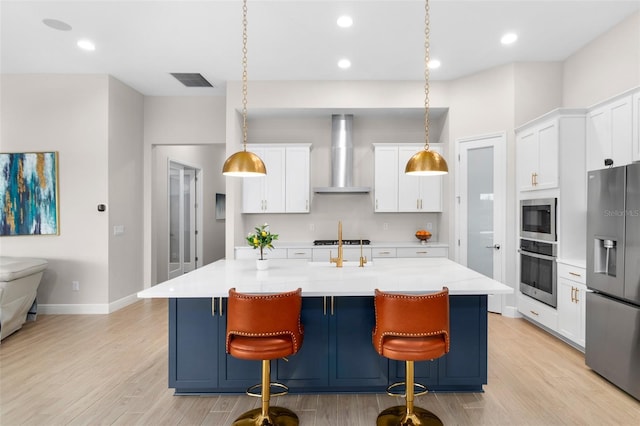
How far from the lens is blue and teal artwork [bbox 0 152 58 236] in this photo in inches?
193

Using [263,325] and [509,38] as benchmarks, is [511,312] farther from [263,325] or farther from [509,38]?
[263,325]

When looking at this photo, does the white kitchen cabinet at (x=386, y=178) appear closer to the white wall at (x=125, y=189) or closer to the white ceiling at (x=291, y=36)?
the white ceiling at (x=291, y=36)

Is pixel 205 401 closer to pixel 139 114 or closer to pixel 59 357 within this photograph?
pixel 59 357

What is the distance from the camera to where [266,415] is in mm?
2305

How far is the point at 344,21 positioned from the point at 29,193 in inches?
180

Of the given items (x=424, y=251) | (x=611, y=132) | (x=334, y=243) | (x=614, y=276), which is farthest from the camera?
(x=334, y=243)

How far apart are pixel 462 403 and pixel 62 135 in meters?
5.57

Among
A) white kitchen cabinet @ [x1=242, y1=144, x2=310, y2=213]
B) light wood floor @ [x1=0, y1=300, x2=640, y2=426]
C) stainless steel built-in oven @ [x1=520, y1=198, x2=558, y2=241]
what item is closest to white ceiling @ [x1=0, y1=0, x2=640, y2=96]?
white kitchen cabinet @ [x1=242, y1=144, x2=310, y2=213]

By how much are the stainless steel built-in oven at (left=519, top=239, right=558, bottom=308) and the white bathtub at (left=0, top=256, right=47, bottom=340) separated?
18.8 ft

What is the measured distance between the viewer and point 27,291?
14.3ft

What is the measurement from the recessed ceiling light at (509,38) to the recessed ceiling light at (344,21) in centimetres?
172

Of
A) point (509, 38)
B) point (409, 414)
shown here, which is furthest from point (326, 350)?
point (509, 38)

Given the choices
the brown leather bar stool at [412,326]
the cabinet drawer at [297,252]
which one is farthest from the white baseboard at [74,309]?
the brown leather bar stool at [412,326]

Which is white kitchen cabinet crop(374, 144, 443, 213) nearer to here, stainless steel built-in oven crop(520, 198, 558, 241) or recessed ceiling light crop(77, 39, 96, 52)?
stainless steel built-in oven crop(520, 198, 558, 241)
